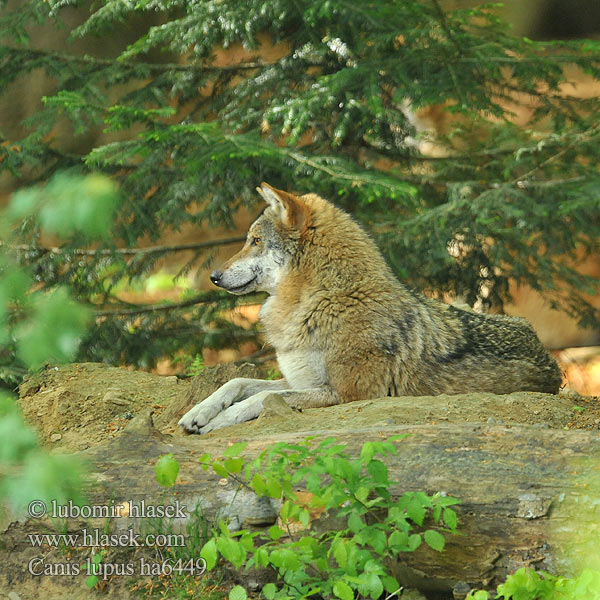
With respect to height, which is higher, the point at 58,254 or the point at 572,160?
the point at 572,160

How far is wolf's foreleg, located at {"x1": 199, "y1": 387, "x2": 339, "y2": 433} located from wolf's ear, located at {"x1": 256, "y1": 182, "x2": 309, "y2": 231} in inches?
48.0

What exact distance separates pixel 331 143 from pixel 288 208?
3.18 m

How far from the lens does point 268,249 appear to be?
5.62 meters

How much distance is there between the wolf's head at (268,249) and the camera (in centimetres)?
557


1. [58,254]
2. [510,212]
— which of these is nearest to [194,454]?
[510,212]

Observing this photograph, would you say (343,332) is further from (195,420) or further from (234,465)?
(234,465)

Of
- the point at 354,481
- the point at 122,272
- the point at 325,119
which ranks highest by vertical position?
the point at 325,119

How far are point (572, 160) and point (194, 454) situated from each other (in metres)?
5.90

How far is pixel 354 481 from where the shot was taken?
293 cm

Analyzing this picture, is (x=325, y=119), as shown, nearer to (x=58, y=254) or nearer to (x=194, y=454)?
(x=58, y=254)

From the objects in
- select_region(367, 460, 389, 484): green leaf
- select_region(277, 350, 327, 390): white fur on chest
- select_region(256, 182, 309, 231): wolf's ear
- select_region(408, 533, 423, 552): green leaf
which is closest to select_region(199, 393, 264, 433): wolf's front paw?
select_region(277, 350, 327, 390): white fur on chest

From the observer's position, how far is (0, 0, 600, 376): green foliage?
6801 millimetres

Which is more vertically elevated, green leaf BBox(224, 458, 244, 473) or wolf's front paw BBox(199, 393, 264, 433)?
green leaf BBox(224, 458, 244, 473)

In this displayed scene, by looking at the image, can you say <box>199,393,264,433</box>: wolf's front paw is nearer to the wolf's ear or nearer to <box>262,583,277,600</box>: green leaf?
the wolf's ear
